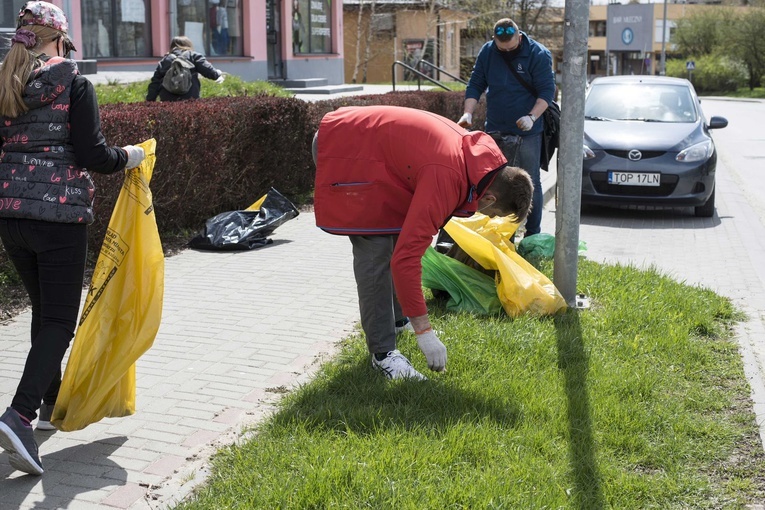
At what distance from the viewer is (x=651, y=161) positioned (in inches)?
425

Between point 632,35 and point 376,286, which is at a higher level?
point 632,35

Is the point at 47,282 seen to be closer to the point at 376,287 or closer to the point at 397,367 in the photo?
the point at 376,287

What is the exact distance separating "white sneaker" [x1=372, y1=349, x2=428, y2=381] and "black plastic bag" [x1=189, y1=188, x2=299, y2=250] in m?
3.87

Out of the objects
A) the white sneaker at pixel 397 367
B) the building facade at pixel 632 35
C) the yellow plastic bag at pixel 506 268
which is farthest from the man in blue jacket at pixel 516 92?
the building facade at pixel 632 35

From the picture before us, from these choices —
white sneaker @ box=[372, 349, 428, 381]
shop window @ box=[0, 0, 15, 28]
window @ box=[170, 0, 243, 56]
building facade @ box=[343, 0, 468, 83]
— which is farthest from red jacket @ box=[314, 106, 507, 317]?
building facade @ box=[343, 0, 468, 83]

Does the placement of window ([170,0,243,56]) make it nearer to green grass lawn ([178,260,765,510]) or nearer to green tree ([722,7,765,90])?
green grass lawn ([178,260,765,510])

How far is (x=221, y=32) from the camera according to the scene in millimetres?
23250

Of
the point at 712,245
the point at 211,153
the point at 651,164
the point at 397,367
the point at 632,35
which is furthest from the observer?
the point at 632,35

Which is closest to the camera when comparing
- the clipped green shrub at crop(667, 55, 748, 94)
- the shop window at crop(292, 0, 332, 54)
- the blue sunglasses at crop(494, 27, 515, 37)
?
the blue sunglasses at crop(494, 27, 515, 37)

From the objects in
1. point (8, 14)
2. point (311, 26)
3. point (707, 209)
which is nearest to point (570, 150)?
point (707, 209)

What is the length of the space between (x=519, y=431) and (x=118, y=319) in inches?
70.9

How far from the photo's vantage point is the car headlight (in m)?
10.8

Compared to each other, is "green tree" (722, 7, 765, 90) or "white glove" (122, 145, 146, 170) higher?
"green tree" (722, 7, 765, 90)

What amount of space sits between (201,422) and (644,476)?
1.94 m
